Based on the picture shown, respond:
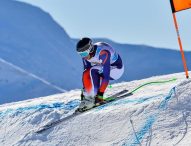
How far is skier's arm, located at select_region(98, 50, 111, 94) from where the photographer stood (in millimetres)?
7523

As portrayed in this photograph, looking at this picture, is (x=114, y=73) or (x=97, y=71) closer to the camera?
(x=97, y=71)

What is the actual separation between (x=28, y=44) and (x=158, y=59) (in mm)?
23539

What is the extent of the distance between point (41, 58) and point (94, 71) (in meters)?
73.8

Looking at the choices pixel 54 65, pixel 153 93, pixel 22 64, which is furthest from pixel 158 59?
pixel 153 93

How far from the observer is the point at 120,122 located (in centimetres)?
682

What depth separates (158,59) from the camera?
9138 centimetres

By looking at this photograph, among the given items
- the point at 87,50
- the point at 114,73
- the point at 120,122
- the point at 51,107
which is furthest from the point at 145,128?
the point at 51,107

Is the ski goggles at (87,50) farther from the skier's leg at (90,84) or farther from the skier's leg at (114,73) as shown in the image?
the skier's leg at (114,73)

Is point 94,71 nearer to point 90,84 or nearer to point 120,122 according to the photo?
point 90,84

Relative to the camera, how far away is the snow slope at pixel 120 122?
6164mm

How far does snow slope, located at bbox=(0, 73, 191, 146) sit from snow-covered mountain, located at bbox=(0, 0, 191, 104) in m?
59.2

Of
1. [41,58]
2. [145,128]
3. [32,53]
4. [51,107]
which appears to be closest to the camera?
[145,128]

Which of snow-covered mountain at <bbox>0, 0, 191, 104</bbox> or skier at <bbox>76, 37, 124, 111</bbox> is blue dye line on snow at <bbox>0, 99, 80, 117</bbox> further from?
snow-covered mountain at <bbox>0, 0, 191, 104</bbox>

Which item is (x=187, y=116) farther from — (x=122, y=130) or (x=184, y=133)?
(x=122, y=130)
